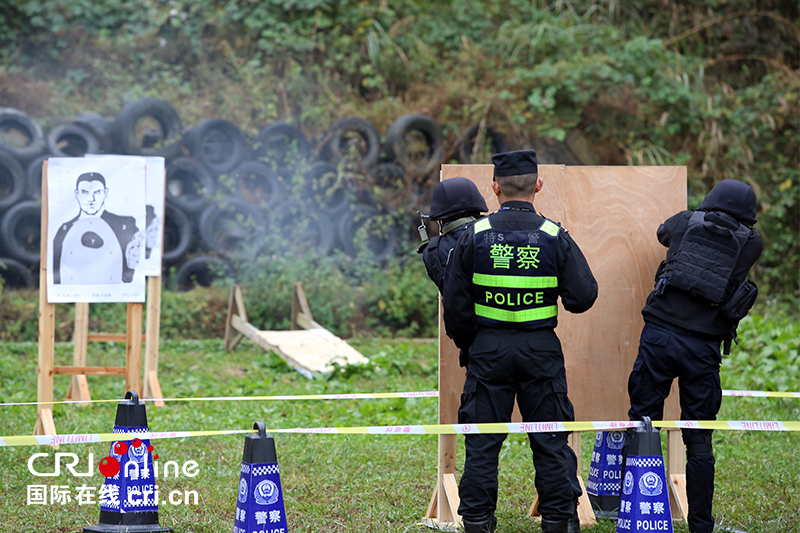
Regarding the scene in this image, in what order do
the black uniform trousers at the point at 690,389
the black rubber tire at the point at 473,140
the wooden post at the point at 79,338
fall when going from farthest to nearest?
the black rubber tire at the point at 473,140
the wooden post at the point at 79,338
the black uniform trousers at the point at 690,389

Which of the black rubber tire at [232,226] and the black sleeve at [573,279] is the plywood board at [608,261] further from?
the black rubber tire at [232,226]

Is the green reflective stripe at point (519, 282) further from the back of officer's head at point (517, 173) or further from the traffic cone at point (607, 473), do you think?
the traffic cone at point (607, 473)

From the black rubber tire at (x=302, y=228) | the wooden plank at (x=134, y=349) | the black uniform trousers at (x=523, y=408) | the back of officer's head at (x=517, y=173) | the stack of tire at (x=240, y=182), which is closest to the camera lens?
the black uniform trousers at (x=523, y=408)

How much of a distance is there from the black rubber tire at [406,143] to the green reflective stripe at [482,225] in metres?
9.59

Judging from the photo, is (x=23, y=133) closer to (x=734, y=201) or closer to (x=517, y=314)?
(x=517, y=314)

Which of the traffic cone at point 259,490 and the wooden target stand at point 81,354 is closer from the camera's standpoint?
the traffic cone at point 259,490

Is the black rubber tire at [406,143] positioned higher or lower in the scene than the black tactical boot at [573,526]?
higher

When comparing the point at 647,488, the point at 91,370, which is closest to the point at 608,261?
the point at 647,488

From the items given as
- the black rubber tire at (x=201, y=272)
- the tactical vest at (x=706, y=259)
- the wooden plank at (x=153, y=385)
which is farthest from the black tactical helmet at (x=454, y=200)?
the black rubber tire at (x=201, y=272)

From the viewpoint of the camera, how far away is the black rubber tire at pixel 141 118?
38.1 feet

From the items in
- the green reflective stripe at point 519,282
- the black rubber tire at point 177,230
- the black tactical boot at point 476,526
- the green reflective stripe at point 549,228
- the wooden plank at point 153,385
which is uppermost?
the black rubber tire at point 177,230

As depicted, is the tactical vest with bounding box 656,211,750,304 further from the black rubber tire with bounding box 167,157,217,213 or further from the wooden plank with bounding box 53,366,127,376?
the black rubber tire with bounding box 167,157,217,213

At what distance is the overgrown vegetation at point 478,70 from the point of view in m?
13.6

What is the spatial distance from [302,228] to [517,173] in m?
9.24
